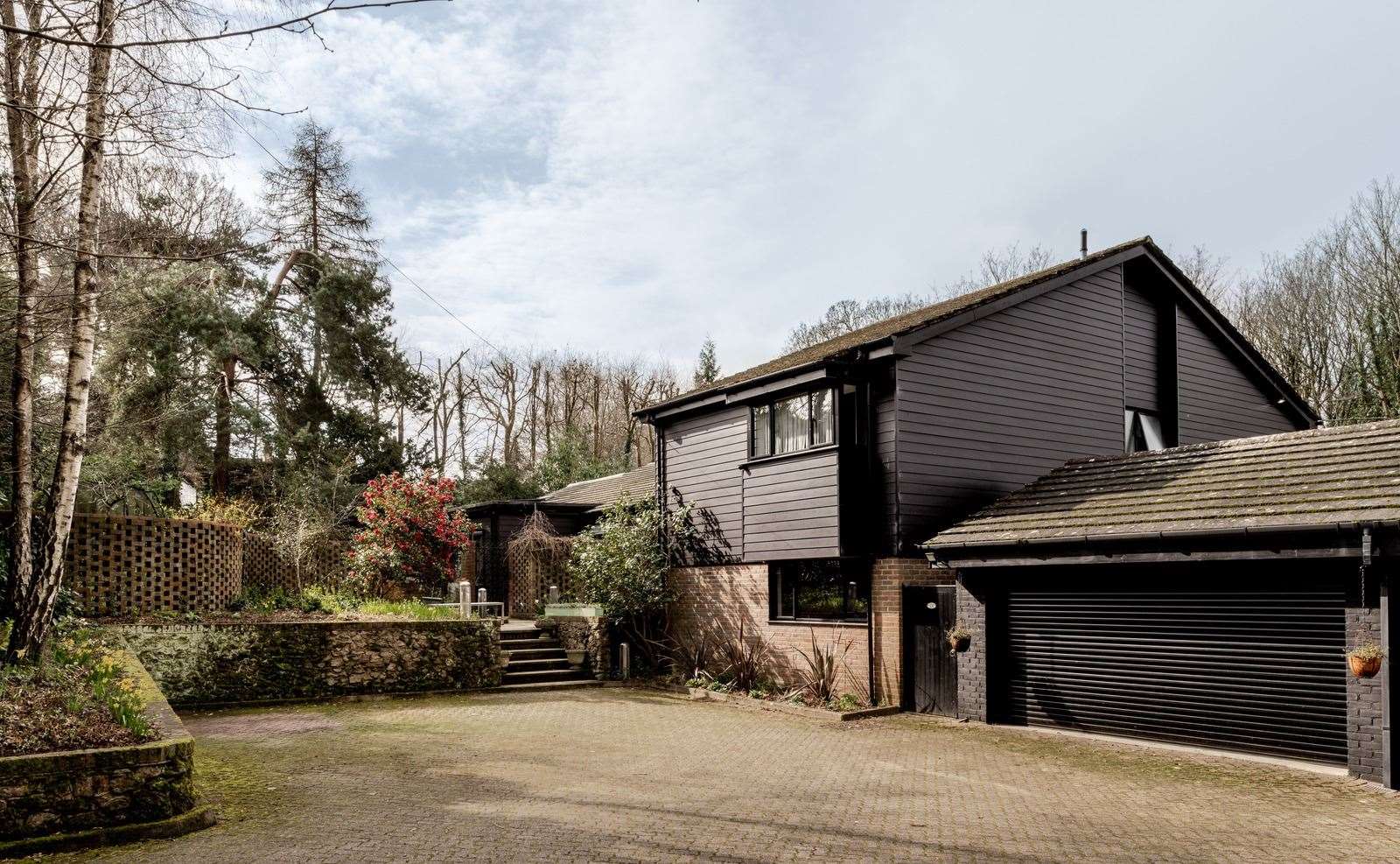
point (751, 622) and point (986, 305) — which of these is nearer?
point (986, 305)

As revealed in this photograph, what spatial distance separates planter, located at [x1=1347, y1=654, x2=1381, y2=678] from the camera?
8.72m

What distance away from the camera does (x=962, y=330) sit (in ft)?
49.4

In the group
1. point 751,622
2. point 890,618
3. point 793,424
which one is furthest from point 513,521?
point 890,618

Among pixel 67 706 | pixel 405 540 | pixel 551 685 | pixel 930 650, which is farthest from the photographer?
pixel 405 540

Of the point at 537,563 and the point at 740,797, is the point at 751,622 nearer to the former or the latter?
the point at 740,797

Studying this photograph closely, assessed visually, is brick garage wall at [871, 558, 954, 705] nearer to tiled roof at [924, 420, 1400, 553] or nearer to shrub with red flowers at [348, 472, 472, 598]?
tiled roof at [924, 420, 1400, 553]

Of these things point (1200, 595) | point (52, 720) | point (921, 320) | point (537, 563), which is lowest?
point (537, 563)

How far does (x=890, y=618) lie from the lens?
45.5ft

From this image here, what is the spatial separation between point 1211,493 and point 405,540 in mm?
14876

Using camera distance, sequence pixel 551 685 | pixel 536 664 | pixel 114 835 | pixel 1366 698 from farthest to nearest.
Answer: pixel 536 664 → pixel 551 685 → pixel 1366 698 → pixel 114 835

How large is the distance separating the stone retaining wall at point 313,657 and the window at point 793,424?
570 cm

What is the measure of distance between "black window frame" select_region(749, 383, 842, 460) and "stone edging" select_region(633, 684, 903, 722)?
12.4ft

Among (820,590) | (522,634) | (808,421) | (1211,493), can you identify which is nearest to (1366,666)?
(1211,493)

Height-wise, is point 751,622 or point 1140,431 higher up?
point 1140,431
